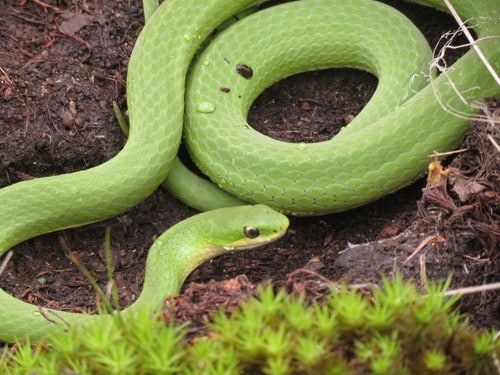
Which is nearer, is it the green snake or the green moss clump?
the green moss clump

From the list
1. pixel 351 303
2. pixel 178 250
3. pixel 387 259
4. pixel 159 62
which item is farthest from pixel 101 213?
pixel 351 303

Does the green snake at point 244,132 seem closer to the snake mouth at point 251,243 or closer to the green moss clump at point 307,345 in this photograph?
the snake mouth at point 251,243

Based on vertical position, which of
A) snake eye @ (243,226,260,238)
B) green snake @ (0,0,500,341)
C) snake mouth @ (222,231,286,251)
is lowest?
snake mouth @ (222,231,286,251)

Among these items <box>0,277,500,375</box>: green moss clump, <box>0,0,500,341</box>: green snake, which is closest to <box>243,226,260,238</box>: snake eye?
<box>0,0,500,341</box>: green snake

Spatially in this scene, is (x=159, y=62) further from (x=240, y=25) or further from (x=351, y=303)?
(x=351, y=303)

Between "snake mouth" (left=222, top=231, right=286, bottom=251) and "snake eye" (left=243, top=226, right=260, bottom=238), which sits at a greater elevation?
"snake eye" (left=243, top=226, right=260, bottom=238)

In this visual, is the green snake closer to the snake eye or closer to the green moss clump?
the snake eye

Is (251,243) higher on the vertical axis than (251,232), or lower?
lower

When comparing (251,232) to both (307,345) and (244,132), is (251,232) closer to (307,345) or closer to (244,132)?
(244,132)

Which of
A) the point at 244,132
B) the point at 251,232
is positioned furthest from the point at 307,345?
the point at 244,132
